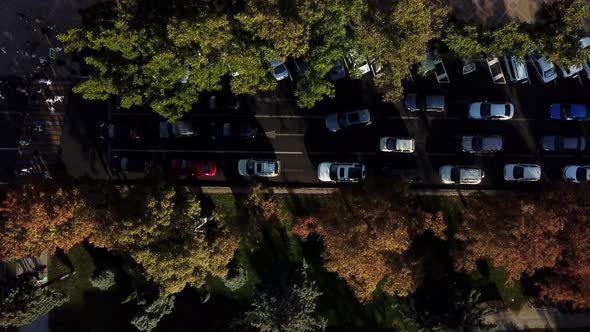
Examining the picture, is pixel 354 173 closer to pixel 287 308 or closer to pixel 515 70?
pixel 287 308

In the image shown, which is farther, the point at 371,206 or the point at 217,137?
the point at 217,137

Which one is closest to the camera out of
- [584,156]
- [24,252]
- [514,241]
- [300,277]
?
[514,241]

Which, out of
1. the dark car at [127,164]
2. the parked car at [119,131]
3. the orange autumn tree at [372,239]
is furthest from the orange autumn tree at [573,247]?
the parked car at [119,131]

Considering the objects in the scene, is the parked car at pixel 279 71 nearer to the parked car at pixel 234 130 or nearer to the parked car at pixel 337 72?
the parked car at pixel 337 72

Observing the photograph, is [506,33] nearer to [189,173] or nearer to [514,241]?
[514,241]

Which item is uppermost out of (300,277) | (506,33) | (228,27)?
(228,27)

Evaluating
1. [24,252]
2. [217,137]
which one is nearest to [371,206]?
[217,137]
